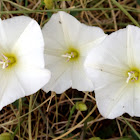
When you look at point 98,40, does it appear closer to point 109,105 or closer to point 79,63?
point 79,63

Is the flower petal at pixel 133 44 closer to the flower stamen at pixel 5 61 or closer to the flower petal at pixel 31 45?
the flower petal at pixel 31 45

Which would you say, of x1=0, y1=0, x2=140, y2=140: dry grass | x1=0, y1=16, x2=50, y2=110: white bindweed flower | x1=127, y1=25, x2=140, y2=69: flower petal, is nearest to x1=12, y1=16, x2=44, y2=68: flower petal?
x1=0, y1=16, x2=50, y2=110: white bindweed flower

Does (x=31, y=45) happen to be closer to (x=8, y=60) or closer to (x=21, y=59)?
(x=21, y=59)

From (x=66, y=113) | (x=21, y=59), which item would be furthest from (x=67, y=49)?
(x=66, y=113)

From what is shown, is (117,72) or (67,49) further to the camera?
(67,49)

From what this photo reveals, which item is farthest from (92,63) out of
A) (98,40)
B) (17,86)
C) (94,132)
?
(94,132)

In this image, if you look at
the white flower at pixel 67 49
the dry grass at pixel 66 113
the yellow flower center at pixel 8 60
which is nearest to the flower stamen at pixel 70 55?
the white flower at pixel 67 49
